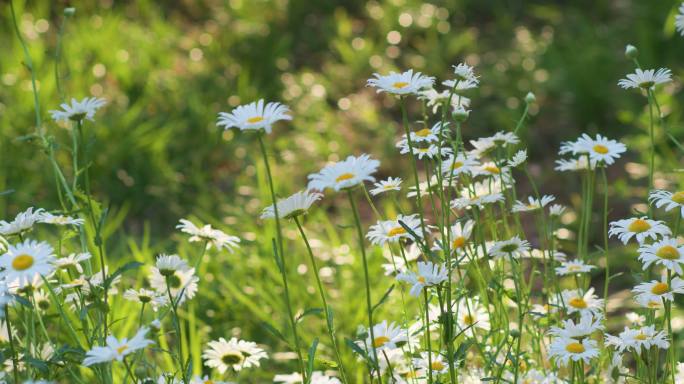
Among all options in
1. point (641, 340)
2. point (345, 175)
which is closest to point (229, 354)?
point (345, 175)

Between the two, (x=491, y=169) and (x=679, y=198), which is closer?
(x=679, y=198)

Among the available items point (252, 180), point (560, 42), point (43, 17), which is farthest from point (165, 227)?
point (560, 42)

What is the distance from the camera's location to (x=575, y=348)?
1.18 m

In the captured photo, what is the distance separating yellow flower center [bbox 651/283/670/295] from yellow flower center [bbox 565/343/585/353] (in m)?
0.14

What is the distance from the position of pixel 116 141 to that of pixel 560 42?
2160mm

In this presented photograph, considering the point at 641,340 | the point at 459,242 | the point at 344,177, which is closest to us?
the point at 344,177

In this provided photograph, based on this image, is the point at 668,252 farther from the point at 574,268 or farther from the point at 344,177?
the point at 344,177

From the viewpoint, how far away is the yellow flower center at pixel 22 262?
104cm

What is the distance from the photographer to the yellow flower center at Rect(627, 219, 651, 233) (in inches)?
49.0

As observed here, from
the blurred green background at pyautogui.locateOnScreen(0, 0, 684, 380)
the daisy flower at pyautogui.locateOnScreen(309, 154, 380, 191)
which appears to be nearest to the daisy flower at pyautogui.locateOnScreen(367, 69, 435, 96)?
the daisy flower at pyautogui.locateOnScreen(309, 154, 380, 191)

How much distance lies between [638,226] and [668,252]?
0.07 meters

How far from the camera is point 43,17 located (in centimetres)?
439

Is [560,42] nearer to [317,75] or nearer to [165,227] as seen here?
[317,75]

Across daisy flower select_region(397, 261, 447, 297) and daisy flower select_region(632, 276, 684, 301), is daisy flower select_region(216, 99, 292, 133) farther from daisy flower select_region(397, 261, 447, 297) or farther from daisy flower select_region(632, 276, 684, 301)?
daisy flower select_region(632, 276, 684, 301)
